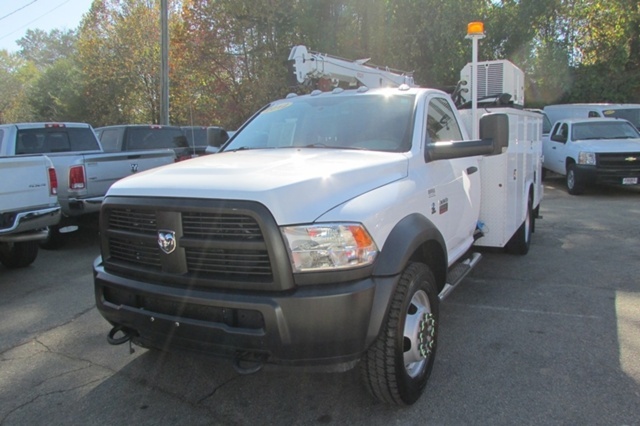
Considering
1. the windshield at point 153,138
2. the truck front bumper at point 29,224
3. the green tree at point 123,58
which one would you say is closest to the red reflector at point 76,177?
the truck front bumper at point 29,224

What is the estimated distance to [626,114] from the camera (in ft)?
51.6

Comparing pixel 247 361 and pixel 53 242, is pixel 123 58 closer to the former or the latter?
pixel 53 242

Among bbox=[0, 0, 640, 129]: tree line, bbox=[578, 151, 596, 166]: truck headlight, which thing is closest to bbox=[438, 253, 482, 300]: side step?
bbox=[578, 151, 596, 166]: truck headlight

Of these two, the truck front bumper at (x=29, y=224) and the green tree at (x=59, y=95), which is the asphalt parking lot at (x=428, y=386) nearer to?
the truck front bumper at (x=29, y=224)

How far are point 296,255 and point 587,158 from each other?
11789 millimetres

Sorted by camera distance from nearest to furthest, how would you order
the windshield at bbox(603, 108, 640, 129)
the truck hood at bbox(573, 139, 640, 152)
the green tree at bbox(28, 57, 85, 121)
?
1. the truck hood at bbox(573, 139, 640, 152)
2. the windshield at bbox(603, 108, 640, 129)
3. the green tree at bbox(28, 57, 85, 121)

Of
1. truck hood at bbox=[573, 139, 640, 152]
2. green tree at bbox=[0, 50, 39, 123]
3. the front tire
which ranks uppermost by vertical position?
green tree at bbox=[0, 50, 39, 123]

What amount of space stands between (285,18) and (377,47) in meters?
3.68

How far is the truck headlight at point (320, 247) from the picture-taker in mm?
2586

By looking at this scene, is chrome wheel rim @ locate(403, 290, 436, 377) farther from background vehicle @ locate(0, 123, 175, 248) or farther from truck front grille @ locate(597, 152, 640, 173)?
truck front grille @ locate(597, 152, 640, 173)

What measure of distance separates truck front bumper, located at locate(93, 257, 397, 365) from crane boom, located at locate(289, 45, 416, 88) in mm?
4743

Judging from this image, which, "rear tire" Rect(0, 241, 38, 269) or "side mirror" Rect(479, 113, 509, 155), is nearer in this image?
"side mirror" Rect(479, 113, 509, 155)

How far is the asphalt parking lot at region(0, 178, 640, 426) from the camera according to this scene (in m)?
3.03

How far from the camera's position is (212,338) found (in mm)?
2656
